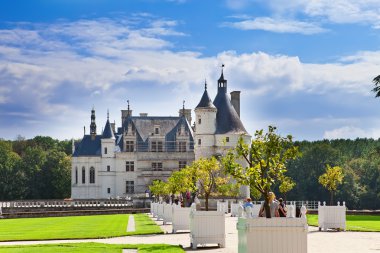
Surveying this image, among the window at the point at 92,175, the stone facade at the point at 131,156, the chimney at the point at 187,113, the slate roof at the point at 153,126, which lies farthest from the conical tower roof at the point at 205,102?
the window at the point at 92,175

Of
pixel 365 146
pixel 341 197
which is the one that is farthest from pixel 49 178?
pixel 365 146

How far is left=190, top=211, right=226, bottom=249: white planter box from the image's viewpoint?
1970 cm

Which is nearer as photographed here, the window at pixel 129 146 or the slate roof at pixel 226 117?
the slate roof at pixel 226 117

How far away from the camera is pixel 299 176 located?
279 feet

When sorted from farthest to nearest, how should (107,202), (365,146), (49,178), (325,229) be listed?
(365,146)
(49,178)
(107,202)
(325,229)

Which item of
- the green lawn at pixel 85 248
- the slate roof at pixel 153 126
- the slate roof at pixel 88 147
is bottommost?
the green lawn at pixel 85 248

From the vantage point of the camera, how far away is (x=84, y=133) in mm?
83812

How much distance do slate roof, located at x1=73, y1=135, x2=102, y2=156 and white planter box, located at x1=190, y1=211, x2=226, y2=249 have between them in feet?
207

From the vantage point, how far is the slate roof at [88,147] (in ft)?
270

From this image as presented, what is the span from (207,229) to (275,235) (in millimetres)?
5960

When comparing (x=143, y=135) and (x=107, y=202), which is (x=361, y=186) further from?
(x=107, y=202)

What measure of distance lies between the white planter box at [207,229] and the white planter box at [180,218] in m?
5.89

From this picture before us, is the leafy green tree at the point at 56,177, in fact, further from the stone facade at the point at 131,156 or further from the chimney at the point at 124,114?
the chimney at the point at 124,114

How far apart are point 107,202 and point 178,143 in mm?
20481
